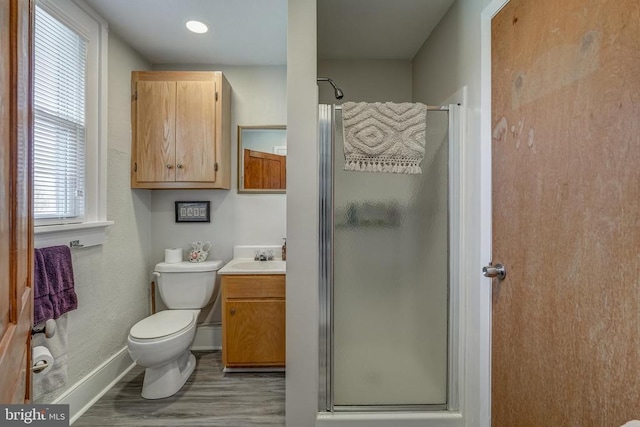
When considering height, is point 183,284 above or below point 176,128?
below

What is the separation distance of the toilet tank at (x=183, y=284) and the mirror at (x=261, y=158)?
77cm

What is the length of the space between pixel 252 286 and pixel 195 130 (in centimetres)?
130

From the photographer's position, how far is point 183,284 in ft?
7.33

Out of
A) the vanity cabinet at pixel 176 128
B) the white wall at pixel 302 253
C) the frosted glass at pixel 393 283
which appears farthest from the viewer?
the vanity cabinet at pixel 176 128

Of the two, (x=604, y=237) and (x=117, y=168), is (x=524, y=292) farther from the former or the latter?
(x=117, y=168)

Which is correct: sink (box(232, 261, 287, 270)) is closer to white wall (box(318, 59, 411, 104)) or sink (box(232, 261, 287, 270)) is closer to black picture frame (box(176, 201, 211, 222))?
black picture frame (box(176, 201, 211, 222))

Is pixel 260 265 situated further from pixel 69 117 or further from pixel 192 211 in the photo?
pixel 69 117

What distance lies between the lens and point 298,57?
4.77 feet

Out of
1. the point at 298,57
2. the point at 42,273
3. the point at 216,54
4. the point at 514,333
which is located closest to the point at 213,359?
the point at 42,273

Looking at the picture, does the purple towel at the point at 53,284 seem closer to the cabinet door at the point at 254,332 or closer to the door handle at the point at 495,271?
the cabinet door at the point at 254,332

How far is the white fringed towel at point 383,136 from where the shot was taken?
1491mm

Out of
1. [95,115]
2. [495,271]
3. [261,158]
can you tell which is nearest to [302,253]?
[495,271]

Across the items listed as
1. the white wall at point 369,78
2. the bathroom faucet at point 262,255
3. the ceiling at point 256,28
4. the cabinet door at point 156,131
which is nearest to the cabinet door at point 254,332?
the bathroom faucet at point 262,255

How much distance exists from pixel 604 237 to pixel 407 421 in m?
1.31
